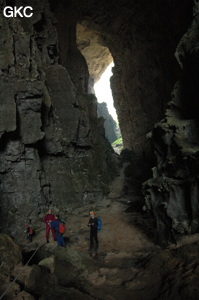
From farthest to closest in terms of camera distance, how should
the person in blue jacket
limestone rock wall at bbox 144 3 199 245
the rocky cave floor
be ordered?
the person in blue jacket
limestone rock wall at bbox 144 3 199 245
the rocky cave floor

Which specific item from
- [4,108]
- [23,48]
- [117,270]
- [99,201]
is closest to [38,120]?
[4,108]

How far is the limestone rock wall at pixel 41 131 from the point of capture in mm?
19156

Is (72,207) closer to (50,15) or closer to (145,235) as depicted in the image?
(145,235)

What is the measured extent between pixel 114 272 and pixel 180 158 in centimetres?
706

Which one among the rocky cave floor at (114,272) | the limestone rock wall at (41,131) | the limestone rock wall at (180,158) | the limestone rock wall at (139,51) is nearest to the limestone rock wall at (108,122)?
the limestone rock wall at (139,51)

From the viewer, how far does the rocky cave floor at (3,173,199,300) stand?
7.85 meters

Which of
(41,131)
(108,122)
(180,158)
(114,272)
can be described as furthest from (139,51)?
(108,122)

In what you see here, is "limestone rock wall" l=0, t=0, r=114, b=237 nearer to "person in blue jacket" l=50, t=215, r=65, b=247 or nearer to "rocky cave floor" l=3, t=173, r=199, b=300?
"rocky cave floor" l=3, t=173, r=199, b=300

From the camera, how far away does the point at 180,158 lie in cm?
1241

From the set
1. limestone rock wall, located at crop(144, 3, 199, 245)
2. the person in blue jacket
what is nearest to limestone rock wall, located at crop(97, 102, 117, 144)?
limestone rock wall, located at crop(144, 3, 199, 245)

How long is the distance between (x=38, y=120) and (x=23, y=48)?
736 centimetres

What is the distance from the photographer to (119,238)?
15.2 m

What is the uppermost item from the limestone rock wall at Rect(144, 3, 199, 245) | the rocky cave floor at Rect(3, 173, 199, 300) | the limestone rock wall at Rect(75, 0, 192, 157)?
the limestone rock wall at Rect(75, 0, 192, 157)

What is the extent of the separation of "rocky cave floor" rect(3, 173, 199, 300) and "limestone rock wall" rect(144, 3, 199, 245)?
50.2 inches
